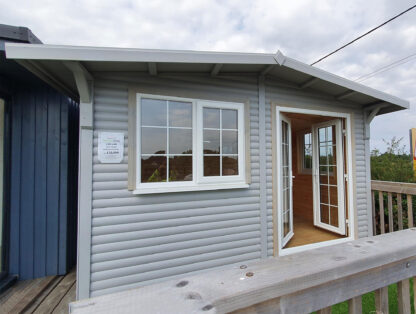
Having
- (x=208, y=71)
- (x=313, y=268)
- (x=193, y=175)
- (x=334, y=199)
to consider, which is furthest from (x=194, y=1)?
(x=313, y=268)

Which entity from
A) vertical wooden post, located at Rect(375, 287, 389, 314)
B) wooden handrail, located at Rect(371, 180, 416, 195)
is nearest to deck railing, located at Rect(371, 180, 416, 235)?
wooden handrail, located at Rect(371, 180, 416, 195)

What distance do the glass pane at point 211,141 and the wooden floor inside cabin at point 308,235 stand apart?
5.88 feet

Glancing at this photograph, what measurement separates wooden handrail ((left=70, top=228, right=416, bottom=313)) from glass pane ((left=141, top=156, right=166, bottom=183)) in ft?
5.93

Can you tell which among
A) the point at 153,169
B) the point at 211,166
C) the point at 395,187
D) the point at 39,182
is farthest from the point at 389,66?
the point at 39,182

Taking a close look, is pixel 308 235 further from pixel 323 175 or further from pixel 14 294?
pixel 14 294

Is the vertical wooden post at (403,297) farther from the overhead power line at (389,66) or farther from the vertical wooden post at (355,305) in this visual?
the overhead power line at (389,66)

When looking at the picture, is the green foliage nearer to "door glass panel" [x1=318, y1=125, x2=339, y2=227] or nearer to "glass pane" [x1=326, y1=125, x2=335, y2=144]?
"door glass panel" [x1=318, y1=125, x2=339, y2=227]

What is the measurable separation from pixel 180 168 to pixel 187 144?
286 mm

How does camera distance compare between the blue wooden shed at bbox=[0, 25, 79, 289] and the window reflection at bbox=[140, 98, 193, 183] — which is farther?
the blue wooden shed at bbox=[0, 25, 79, 289]

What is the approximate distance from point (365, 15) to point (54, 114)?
309 inches

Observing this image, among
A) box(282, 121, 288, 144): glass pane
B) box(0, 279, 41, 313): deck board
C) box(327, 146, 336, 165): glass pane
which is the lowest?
box(0, 279, 41, 313): deck board

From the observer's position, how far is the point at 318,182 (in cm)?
379

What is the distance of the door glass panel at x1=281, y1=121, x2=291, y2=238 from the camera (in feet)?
10.00

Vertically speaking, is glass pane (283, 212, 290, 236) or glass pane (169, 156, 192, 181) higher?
glass pane (169, 156, 192, 181)
